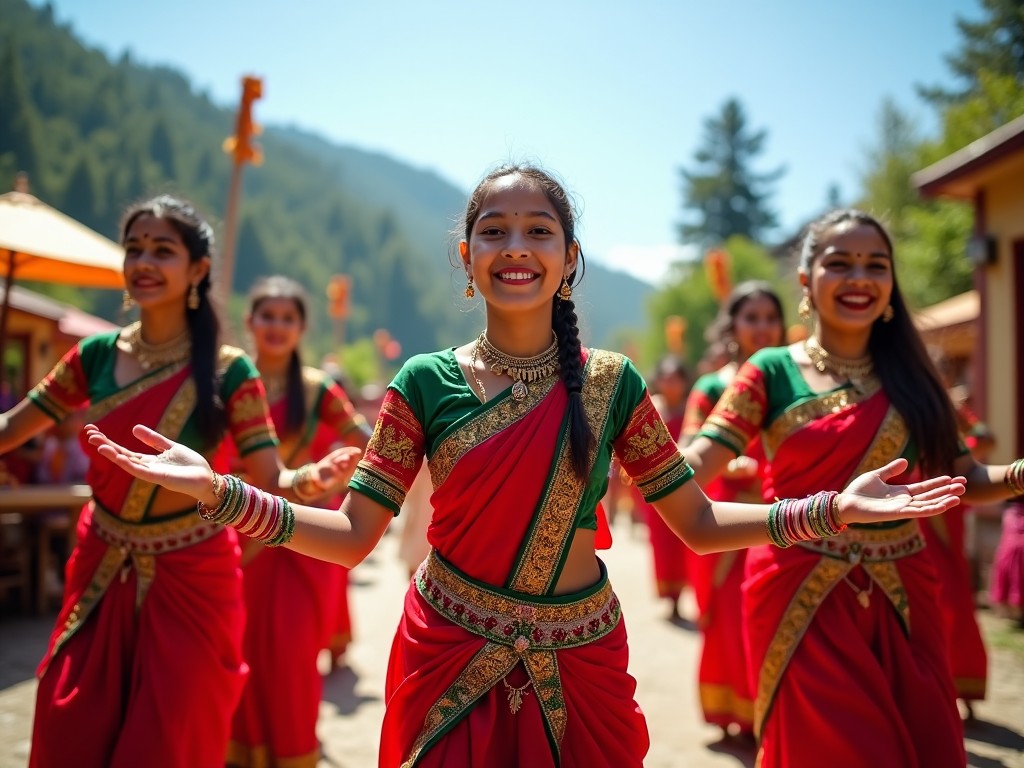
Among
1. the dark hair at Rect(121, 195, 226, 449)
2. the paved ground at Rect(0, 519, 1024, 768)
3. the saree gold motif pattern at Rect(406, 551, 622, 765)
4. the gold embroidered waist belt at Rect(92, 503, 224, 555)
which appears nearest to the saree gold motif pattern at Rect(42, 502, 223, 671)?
the gold embroidered waist belt at Rect(92, 503, 224, 555)

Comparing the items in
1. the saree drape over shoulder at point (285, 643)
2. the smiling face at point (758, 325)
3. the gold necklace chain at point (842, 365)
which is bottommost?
the saree drape over shoulder at point (285, 643)

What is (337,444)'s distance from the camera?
599cm

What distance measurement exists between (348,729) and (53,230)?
3.72 meters

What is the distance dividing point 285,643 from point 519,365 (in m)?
2.52

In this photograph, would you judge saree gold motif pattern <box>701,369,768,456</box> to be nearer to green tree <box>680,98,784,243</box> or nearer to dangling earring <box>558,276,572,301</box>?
dangling earring <box>558,276,572,301</box>

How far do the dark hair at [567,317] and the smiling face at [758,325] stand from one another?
291 cm

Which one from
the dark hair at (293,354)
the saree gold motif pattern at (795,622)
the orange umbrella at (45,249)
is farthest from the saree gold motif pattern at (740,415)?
the orange umbrella at (45,249)

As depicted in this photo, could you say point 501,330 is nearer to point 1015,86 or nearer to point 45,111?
point 1015,86

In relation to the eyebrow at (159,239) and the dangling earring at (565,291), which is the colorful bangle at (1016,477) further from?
the eyebrow at (159,239)

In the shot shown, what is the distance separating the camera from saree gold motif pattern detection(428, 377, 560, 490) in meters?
2.11

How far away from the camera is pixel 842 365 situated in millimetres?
3096

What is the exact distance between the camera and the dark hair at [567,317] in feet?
6.95

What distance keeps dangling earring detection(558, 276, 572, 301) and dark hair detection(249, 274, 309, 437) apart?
2595 millimetres

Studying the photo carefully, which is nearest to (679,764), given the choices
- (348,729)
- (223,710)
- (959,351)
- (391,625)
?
(348,729)
